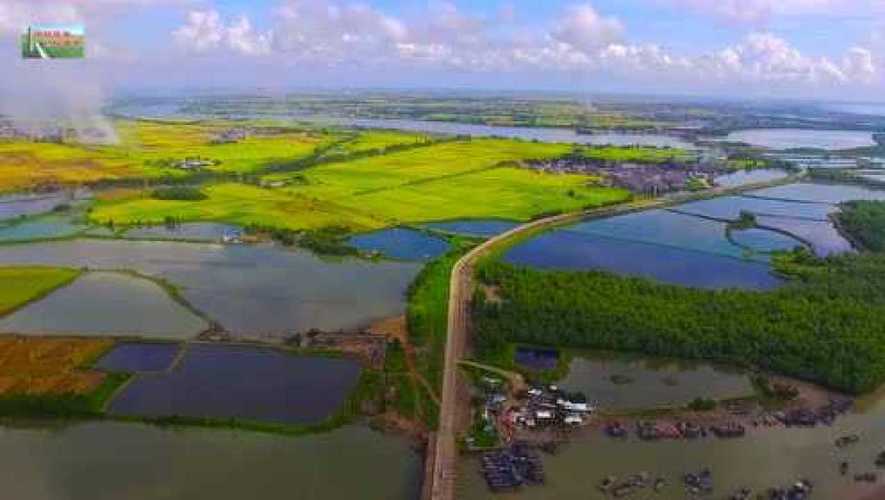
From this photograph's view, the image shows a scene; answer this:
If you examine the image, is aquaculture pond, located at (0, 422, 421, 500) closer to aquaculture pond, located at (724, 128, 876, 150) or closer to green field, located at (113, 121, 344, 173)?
green field, located at (113, 121, 344, 173)

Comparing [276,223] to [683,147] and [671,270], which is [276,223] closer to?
[671,270]

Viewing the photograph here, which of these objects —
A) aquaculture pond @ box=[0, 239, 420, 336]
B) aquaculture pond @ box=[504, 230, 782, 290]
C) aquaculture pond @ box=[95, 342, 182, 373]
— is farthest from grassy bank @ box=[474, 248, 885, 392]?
aquaculture pond @ box=[95, 342, 182, 373]

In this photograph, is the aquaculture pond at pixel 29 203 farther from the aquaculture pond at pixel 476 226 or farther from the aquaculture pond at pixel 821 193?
the aquaculture pond at pixel 821 193

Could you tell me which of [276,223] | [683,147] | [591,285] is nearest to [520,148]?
[683,147]

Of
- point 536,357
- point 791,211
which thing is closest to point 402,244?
point 536,357

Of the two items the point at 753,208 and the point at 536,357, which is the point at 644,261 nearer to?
the point at 536,357

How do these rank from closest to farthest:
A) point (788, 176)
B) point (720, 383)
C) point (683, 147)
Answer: point (720, 383)
point (788, 176)
point (683, 147)
